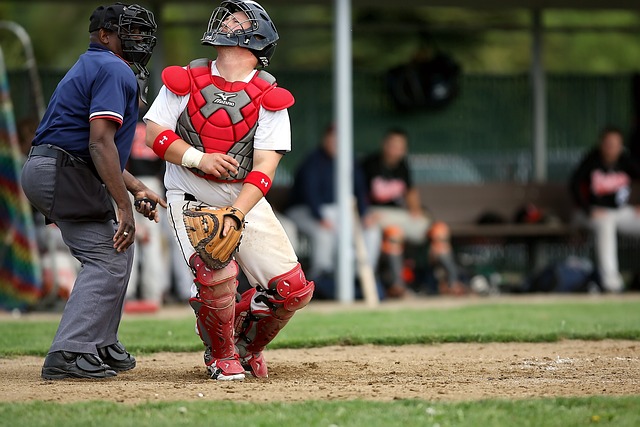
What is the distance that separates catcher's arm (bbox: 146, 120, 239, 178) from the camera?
5984 mm

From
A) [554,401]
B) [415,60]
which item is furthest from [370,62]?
[554,401]

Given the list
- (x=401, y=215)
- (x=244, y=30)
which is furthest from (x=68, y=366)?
(x=401, y=215)

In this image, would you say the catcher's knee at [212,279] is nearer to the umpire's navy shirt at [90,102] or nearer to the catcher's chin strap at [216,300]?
the catcher's chin strap at [216,300]

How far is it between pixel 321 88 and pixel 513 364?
8309 millimetres

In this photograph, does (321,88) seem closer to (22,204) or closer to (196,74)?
(22,204)

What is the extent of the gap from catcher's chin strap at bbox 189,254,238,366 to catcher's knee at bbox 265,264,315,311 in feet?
0.83

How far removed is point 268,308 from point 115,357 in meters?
1.02

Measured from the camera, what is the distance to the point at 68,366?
628cm

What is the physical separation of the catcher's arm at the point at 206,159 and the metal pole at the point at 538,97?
31.5ft

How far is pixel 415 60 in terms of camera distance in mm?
14914

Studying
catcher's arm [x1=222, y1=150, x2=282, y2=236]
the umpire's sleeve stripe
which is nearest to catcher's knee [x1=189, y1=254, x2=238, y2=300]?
catcher's arm [x1=222, y1=150, x2=282, y2=236]

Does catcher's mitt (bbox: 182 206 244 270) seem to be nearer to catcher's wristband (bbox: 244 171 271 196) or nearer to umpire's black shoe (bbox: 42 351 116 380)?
catcher's wristband (bbox: 244 171 271 196)

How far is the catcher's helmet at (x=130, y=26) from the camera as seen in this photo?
655 cm

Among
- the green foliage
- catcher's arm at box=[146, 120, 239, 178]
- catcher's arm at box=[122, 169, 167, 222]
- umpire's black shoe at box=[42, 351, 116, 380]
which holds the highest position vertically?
the green foliage
